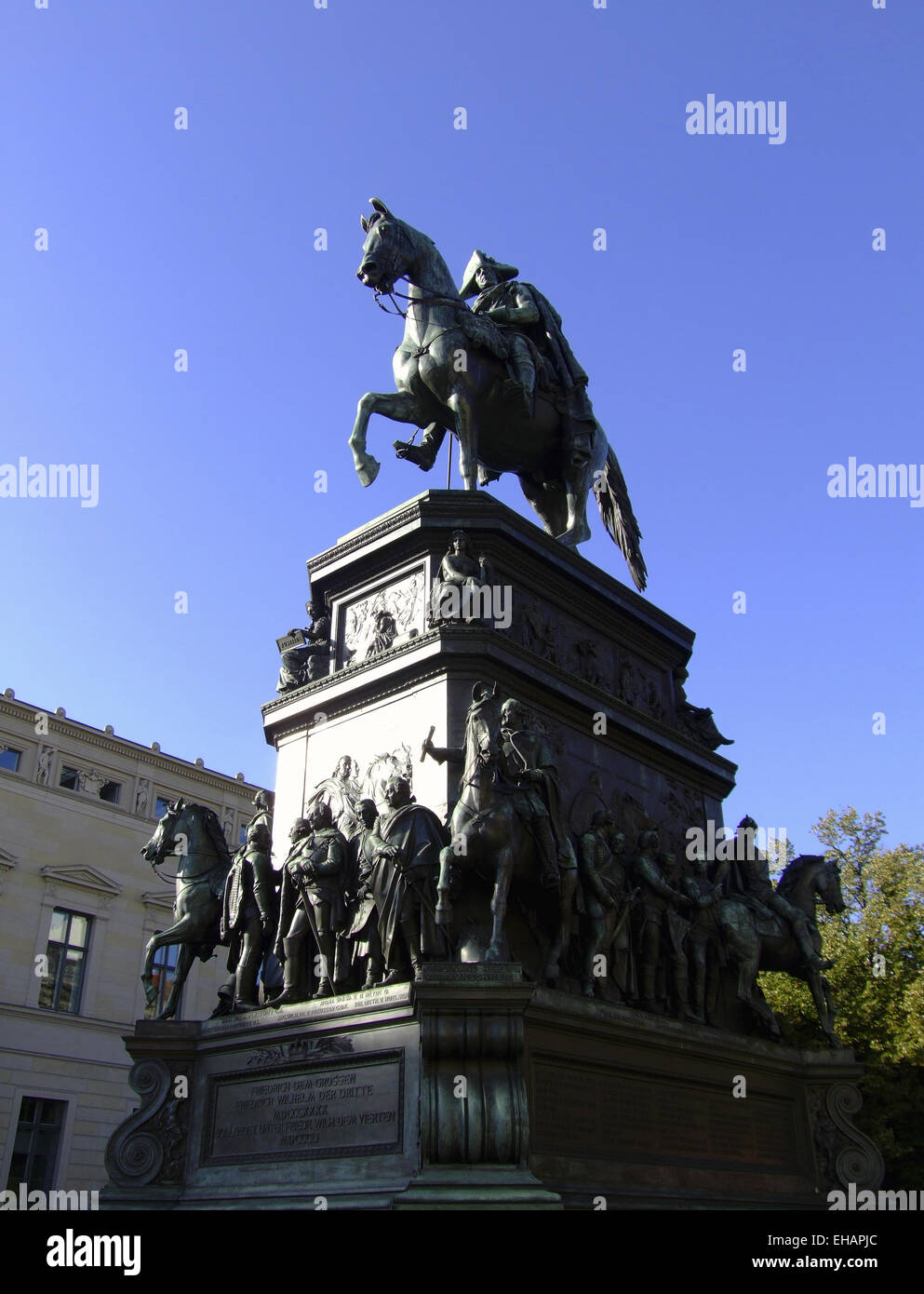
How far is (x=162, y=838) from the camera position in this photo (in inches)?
570

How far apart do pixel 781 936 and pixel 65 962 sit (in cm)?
3098

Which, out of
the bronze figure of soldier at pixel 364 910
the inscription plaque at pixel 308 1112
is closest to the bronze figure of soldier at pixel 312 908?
the bronze figure of soldier at pixel 364 910

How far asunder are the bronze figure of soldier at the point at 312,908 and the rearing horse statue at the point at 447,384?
16.9 ft

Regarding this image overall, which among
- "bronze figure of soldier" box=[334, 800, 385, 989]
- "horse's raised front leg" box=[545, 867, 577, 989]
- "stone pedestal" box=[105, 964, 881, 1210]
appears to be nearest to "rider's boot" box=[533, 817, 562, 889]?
"horse's raised front leg" box=[545, 867, 577, 989]

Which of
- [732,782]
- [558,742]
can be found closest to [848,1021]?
[732,782]

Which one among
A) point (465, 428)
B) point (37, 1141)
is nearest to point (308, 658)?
point (465, 428)

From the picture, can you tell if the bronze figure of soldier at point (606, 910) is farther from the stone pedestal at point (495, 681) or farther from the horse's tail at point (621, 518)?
the horse's tail at point (621, 518)

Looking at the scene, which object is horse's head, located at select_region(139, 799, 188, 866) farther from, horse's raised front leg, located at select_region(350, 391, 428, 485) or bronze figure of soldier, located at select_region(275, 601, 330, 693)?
horse's raised front leg, located at select_region(350, 391, 428, 485)

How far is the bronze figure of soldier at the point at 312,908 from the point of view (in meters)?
11.9

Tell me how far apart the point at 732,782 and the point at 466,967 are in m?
7.67

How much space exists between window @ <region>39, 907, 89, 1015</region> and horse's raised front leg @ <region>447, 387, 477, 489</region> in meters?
30.0

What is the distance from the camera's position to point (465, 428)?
15727 millimetres

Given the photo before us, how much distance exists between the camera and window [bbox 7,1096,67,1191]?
3703 cm
